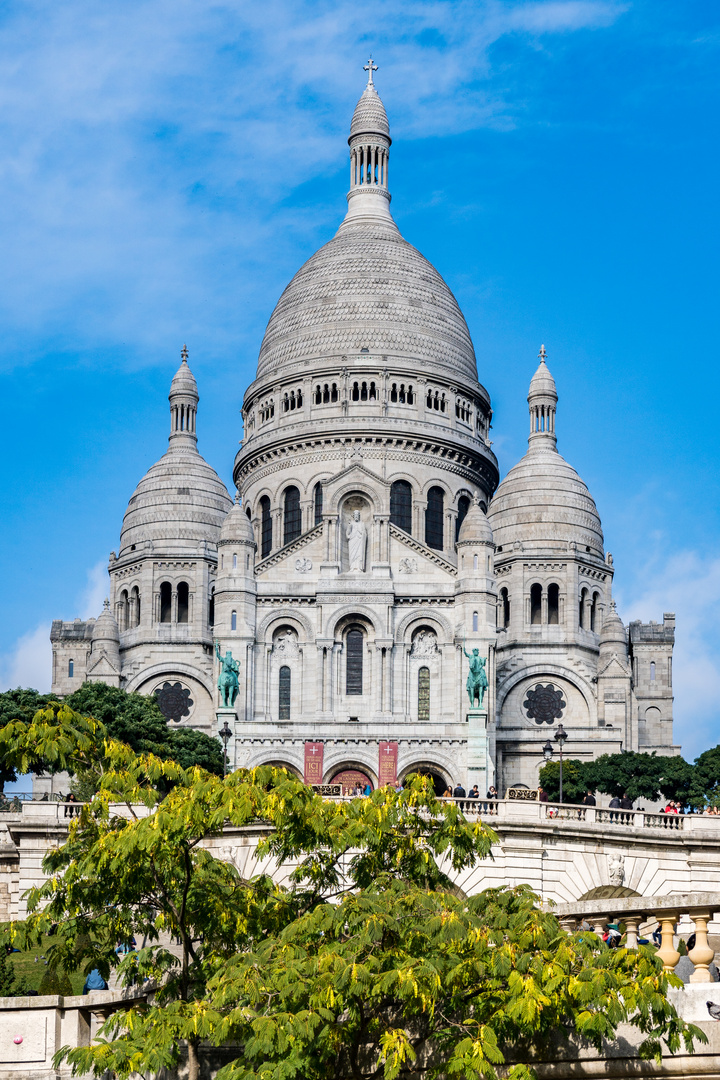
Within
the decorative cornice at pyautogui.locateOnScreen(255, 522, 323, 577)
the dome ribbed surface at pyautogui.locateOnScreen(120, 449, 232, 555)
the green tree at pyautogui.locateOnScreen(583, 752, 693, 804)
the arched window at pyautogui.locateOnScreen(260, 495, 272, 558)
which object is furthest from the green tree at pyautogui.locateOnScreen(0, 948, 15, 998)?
the arched window at pyautogui.locateOnScreen(260, 495, 272, 558)

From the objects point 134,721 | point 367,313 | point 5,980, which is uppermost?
point 367,313

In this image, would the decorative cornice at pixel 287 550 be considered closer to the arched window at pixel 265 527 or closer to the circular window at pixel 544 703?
the arched window at pixel 265 527

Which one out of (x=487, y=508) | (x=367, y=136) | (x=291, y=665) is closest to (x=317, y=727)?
(x=291, y=665)

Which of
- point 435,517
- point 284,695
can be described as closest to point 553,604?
point 435,517

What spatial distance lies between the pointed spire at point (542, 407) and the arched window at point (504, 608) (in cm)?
1051

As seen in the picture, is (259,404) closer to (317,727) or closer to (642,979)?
(317,727)

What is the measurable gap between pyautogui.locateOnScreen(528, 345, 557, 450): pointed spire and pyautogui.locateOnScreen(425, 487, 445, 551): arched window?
6.96 metres

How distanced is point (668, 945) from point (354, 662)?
197 feet

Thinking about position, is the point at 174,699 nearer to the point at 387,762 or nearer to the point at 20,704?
the point at 387,762

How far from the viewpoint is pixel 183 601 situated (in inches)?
3583

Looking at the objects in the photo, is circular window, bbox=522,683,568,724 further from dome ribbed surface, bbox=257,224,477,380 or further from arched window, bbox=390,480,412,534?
dome ribbed surface, bbox=257,224,477,380

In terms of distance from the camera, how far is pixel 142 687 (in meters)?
87.8

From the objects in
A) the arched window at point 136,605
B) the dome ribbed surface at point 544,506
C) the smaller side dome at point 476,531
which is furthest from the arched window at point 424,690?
the arched window at point 136,605

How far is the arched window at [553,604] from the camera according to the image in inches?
3536
